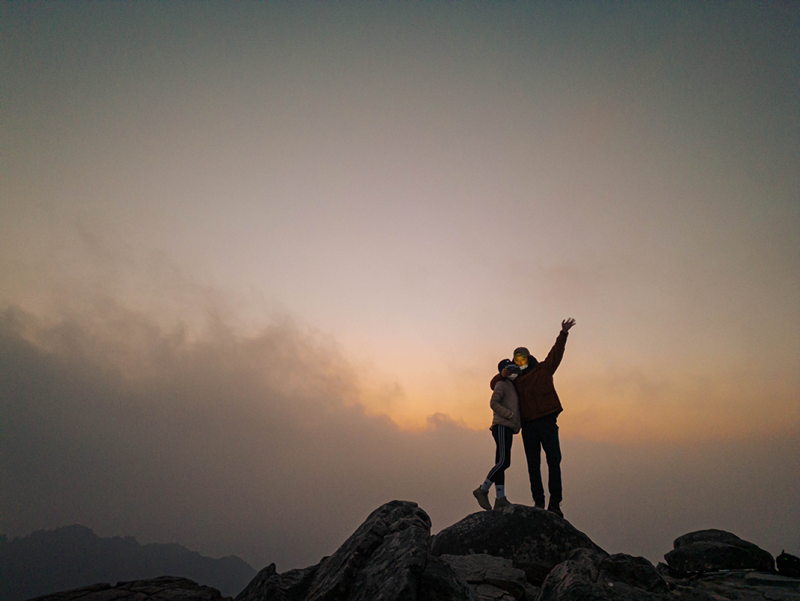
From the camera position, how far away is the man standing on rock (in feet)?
35.4

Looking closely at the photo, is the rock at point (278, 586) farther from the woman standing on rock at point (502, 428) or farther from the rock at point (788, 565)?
the rock at point (788, 565)

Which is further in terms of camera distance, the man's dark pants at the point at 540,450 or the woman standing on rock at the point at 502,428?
the woman standing on rock at the point at 502,428

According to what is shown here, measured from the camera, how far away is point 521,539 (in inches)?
324

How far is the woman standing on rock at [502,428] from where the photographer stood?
10883 mm

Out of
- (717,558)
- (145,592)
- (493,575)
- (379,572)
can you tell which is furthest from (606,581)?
(145,592)

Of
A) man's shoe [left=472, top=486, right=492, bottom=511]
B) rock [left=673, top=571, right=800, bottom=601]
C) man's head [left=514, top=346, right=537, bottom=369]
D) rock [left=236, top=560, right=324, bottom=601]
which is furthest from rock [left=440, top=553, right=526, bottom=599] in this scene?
man's head [left=514, top=346, right=537, bottom=369]

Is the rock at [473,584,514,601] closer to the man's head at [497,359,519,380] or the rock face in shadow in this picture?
the rock face in shadow

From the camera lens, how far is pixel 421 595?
4418 mm

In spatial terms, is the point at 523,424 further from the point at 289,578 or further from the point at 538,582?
the point at 289,578

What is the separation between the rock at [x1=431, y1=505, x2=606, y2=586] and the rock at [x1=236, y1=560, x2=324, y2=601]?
3257 mm

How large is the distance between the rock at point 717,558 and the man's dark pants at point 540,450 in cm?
274

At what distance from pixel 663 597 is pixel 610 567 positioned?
2.57ft

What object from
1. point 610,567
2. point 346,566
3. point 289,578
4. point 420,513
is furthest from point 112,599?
point 610,567

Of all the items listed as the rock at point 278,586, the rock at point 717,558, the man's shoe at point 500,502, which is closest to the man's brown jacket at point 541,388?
the man's shoe at point 500,502
